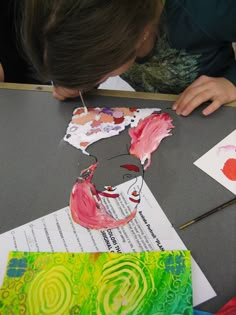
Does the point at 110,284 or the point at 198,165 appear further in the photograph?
the point at 198,165

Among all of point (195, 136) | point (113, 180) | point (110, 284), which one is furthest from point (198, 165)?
point (110, 284)

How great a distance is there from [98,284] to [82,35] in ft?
1.42

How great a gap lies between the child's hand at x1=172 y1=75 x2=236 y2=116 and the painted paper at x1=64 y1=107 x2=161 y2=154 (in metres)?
0.06

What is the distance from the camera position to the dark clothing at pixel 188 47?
82 cm

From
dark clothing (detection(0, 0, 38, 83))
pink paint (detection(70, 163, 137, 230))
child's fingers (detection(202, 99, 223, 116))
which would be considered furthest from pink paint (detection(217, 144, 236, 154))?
dark clothing (detection(0, 0, 38, 83))

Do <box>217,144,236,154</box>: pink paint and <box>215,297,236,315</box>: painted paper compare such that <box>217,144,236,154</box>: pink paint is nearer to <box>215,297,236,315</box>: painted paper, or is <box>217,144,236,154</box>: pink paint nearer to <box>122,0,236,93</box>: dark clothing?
<box>122,0,236,93</box>: dark clothing

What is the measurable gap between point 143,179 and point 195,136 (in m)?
0.17

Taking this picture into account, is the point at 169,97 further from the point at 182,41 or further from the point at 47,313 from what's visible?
the point at 47,313

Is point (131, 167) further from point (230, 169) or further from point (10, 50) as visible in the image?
point (10, 50)

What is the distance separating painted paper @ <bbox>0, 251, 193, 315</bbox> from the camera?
1.92 ft

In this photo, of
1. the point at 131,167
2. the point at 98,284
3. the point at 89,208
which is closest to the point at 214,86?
the point at 131,167

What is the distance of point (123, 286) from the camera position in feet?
1.98

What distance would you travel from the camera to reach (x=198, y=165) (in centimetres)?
75

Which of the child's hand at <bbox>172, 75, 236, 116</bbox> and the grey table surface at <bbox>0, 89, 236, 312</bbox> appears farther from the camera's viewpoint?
the child's hand at <bbox>172, 75, 236, 116</bbox>
